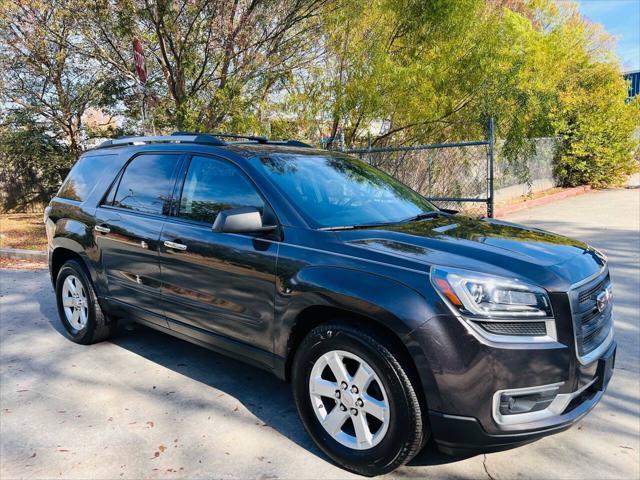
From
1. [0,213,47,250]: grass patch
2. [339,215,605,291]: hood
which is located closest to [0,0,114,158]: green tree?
[0,213,47,250]: grass patch

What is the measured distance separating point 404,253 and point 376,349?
1.69ft

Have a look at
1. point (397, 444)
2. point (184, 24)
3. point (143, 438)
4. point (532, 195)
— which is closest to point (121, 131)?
point (184, 24)

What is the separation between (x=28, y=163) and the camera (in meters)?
16.2

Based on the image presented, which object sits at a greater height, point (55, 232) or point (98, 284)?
point (55, 232)

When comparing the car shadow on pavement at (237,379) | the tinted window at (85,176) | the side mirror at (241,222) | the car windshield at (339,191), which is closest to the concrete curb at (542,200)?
the car windshield at (339,191)

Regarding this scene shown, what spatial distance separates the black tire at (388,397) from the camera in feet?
8.32

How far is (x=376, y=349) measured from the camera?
8.54 ft

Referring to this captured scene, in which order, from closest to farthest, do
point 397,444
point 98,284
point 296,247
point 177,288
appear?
point 397,444, point 296,247, point 177,288, point 98,284

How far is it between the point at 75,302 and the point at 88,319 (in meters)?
0.31

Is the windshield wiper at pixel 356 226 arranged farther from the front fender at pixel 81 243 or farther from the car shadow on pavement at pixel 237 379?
the front fender at pixel 81 243

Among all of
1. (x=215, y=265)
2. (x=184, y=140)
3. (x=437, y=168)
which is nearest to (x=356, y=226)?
(x=215, y=265)

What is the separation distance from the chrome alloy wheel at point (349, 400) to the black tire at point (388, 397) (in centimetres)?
3

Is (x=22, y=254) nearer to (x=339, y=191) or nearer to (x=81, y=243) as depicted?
(x=81, y=243)

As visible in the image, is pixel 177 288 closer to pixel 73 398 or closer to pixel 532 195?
pixel 73 398
